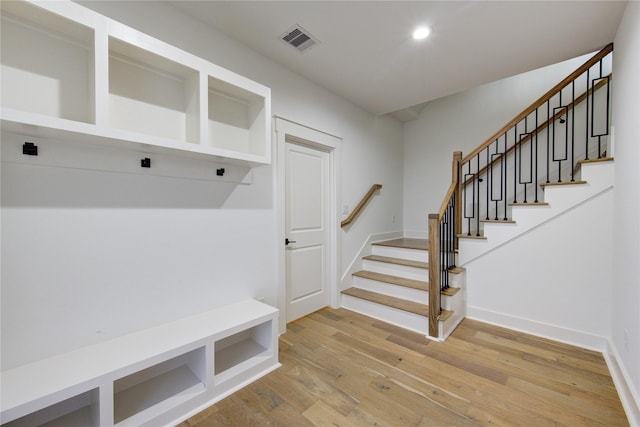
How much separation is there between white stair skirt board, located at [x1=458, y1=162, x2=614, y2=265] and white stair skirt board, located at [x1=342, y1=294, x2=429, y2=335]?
2.97ft

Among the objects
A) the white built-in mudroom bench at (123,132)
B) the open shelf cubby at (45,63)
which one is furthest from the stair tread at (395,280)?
the open shelf cubby at (45,63)

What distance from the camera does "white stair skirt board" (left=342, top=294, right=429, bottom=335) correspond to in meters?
2.60

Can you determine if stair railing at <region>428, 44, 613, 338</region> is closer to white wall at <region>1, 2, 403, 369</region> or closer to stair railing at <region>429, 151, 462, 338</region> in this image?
stair railing at <region>429, 151, 462, 338</region>

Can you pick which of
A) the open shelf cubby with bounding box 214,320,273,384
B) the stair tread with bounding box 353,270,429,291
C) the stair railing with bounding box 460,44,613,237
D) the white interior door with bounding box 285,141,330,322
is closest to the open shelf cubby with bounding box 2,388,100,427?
the open shelf cubby with bounding box 214,320,273,384

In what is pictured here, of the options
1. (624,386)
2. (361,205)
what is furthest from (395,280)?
(624,386)

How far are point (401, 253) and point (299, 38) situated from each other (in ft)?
8.72

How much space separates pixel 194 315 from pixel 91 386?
27.6 inches

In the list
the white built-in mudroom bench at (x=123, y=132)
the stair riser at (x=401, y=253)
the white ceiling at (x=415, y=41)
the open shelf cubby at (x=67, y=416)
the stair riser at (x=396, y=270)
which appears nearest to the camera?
the white built-in mudroom bench at (x=123, y=132)

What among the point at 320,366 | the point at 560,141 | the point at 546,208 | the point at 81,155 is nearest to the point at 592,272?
the point at 546,208

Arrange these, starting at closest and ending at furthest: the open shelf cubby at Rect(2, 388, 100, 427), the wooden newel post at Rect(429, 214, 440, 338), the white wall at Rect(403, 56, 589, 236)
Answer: the open shelf cubby at Rect(2, 388, 100, 427) < the wooden newel post at Rect(429, 214, 440, 338) < the white wall at Rect(403, 56, 589, 236)

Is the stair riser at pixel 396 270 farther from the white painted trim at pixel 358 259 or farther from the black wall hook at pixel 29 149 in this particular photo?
the black wall hook at pixel 29 149

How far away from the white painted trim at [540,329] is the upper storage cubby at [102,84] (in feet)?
8.95

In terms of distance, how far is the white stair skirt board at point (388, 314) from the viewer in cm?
260

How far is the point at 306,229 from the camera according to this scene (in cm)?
296
